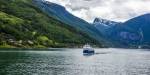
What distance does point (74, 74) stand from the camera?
130875mm

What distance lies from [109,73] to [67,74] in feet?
66.2

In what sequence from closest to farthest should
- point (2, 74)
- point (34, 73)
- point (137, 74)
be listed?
point (2, 74)
point (34, 73)
point (137, 74)

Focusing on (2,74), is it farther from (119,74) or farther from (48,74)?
(119,74)

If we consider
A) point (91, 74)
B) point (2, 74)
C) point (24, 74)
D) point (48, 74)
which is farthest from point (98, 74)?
point (2, 74)

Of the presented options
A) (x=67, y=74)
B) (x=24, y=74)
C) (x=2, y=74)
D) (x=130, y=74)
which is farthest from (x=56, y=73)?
(x=130, y=74)

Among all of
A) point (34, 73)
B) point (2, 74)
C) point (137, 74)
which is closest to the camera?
point (2, 74)

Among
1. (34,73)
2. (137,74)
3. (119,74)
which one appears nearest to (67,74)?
(34,73)

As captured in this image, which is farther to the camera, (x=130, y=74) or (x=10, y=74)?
(x=130, y=74)

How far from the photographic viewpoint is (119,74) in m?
135

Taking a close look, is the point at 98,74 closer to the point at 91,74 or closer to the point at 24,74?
the point at 91,74

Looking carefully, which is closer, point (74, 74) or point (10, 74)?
point (10, 74)

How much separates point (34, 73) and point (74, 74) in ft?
54.1

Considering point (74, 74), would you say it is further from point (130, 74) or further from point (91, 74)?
point (130, 74)

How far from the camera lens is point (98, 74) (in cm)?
13388
